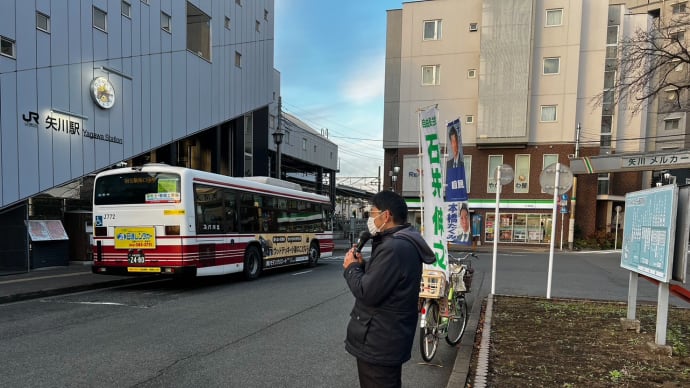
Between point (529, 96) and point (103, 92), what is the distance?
2692 centimetres

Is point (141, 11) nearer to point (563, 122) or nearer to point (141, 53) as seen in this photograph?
point (141, 53)

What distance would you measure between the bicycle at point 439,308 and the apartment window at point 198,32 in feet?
54.8

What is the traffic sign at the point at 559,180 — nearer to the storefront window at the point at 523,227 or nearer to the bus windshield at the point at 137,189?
the bus windshield at the point at 137,189

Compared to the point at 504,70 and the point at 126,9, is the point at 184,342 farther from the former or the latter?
the point at 504,70

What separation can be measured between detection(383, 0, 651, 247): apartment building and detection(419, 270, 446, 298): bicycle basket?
82.9 ft

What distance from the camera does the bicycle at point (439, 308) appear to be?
4809 millimetres

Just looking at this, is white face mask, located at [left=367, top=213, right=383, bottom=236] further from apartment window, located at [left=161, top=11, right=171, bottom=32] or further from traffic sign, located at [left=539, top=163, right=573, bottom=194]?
apartment window, located at [left=161, top=11, right=171, bottom=32]

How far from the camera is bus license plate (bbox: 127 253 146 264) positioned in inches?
366

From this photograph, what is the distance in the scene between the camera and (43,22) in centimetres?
1151

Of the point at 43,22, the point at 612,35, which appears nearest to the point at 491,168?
the point at 612,35

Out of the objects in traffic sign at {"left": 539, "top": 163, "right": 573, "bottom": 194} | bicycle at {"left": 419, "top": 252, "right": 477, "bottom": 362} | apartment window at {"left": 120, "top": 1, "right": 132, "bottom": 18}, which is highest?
apartment window at {"left": 120, "top": 1, "right": 132, "bottom": 18}

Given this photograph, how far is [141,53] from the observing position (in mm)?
15203

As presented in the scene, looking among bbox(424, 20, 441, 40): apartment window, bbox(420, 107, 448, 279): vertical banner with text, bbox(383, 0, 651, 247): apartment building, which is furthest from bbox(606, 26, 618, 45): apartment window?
bbox(420, 107, 448, 279): vertical banner with text

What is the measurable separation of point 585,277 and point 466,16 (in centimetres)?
2444
